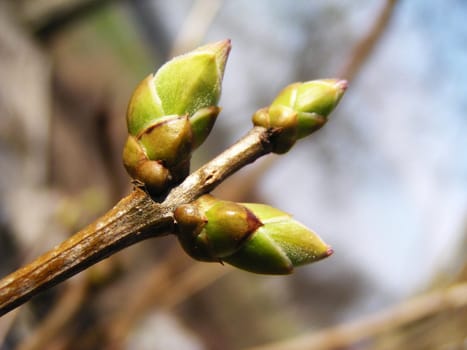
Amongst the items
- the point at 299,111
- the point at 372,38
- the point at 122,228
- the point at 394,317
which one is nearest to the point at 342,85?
the point at 299,111

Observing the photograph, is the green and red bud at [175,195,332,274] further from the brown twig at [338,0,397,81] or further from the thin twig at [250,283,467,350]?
the thin twig at [250,283,467,350]

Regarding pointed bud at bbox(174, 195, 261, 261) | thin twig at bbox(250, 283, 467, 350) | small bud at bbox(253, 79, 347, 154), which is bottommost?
thin twig at bbox(250, 283, 467, 350)

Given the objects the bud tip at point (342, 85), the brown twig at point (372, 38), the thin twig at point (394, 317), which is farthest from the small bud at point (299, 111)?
the thin twig at point (394, 317)

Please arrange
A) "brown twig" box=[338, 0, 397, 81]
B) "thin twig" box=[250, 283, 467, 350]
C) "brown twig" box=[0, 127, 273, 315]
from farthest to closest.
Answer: "thin twig" box=[250, 283, 467, 350] → "brown twig" box=[338, 0, 397, 81] → "brown twig" box=[0, 127, 273, 315]

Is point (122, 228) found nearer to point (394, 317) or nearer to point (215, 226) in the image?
point (215, 226)

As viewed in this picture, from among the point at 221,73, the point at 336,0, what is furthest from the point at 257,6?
the point at 221,73

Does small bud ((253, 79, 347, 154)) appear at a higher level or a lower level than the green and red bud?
higher

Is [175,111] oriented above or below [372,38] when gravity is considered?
below

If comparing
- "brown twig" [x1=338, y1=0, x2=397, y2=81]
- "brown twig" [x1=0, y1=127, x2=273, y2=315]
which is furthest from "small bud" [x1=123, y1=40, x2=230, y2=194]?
"brown twig" [x1=338, y1=0, x2=397, y2=81]
